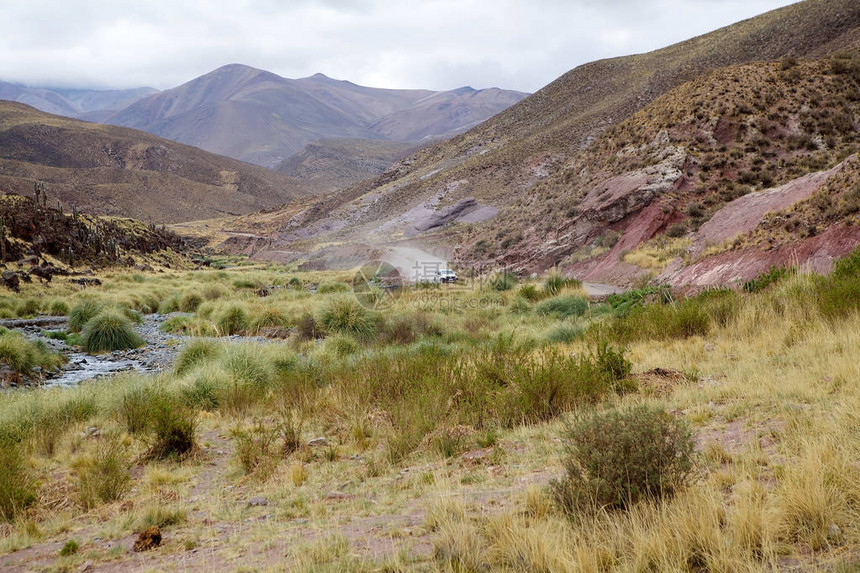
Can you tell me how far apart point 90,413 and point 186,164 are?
163 meters

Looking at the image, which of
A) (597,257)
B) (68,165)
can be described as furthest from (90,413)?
(68,165)

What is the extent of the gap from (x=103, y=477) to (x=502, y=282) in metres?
22.4

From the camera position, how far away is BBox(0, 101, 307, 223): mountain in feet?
345

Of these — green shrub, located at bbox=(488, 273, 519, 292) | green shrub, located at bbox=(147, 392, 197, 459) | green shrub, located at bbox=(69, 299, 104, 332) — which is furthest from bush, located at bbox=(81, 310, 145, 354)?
green shrub, located at bbox=(488, 273, 519, 292)

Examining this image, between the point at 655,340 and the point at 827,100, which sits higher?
the point at 827,100

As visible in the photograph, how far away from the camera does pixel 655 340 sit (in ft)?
32.0

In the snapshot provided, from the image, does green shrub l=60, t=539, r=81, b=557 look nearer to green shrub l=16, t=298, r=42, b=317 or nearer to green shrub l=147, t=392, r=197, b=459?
green shrub l=147, t=392, r=197, b=459

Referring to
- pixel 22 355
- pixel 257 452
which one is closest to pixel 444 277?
pixel 22 355

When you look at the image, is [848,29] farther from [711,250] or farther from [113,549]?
[113,549]

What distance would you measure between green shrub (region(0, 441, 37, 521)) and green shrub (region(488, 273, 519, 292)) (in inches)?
843

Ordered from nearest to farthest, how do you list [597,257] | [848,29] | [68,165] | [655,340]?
[655,340] < [597,257] < [848,29] < [68,165]

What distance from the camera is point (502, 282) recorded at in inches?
1042

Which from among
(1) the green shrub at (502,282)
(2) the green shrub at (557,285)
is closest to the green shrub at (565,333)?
(2) the green shrub at (557,285)

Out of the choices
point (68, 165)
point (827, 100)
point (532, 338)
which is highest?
point (68, 165)
